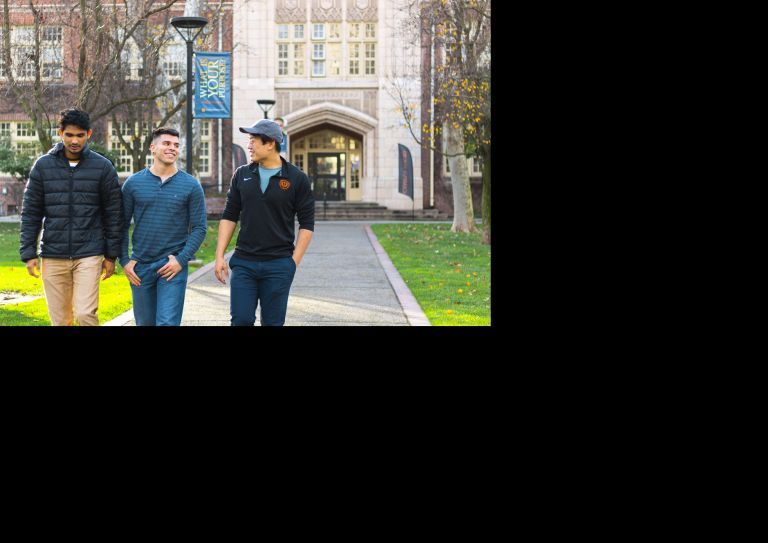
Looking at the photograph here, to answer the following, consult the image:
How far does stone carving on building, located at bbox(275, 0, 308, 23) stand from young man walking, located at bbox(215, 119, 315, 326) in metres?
37.7

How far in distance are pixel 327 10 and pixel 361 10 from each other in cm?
142

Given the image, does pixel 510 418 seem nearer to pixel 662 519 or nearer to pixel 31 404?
pixel 662 519

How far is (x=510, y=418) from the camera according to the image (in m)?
4.49

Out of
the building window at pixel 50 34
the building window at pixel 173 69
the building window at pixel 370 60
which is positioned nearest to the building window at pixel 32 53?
the building window at pixel 50 34

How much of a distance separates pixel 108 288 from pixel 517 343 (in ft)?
37.0

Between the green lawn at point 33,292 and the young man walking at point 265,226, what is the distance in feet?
15.7

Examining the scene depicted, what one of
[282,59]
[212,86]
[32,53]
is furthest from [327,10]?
[212,86]

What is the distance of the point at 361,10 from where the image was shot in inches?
1673

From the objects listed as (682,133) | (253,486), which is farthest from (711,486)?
(253,486)

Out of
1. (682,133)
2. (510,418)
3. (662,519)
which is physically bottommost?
(662,519)

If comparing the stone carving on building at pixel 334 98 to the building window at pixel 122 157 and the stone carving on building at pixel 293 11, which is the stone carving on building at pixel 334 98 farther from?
the building window at pixel 122 157

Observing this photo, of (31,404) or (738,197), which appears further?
(31,404)

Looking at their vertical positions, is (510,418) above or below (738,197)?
below

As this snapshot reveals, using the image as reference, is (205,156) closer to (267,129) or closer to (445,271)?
(445,271)
